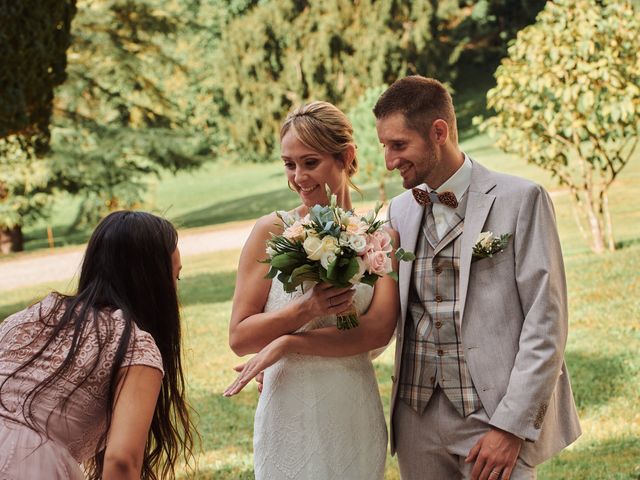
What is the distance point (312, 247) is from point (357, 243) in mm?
136

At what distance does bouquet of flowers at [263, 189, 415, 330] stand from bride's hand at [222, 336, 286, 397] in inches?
9.5

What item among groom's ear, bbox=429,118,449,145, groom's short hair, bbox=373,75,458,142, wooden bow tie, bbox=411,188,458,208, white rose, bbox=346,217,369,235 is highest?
groom's short hair, bbox=373,75,458,142

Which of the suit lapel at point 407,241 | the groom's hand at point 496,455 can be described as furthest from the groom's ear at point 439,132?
the groom's hand at point 496,455

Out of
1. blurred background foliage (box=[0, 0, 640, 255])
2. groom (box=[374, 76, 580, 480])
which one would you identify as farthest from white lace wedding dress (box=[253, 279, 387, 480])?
blurred background foliage (box=[0, 0, 640, 255])

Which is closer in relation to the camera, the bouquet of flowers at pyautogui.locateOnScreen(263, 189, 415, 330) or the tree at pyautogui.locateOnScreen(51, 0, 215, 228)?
the bouquet of flowers at pyautogui.locateOnScreen(263, 189, 415, 330)

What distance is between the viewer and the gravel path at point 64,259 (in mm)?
17062

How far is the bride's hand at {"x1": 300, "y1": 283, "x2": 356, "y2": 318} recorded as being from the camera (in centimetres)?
284

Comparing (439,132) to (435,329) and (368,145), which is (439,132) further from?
(368,145)

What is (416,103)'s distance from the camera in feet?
9.54

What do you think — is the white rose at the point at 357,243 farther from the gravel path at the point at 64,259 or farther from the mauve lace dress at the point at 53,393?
the gravel path at the point at 64,259

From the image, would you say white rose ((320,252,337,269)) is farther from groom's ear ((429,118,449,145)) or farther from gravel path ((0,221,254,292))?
gravel path ((0,221,254,292))

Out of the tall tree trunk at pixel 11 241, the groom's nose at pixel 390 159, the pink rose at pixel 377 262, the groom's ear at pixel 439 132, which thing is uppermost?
the groom's ear at pixel 439 132

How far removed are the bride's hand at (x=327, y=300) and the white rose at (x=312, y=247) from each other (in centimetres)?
14

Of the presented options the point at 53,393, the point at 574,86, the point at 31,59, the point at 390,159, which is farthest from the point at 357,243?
the point at 31,59
